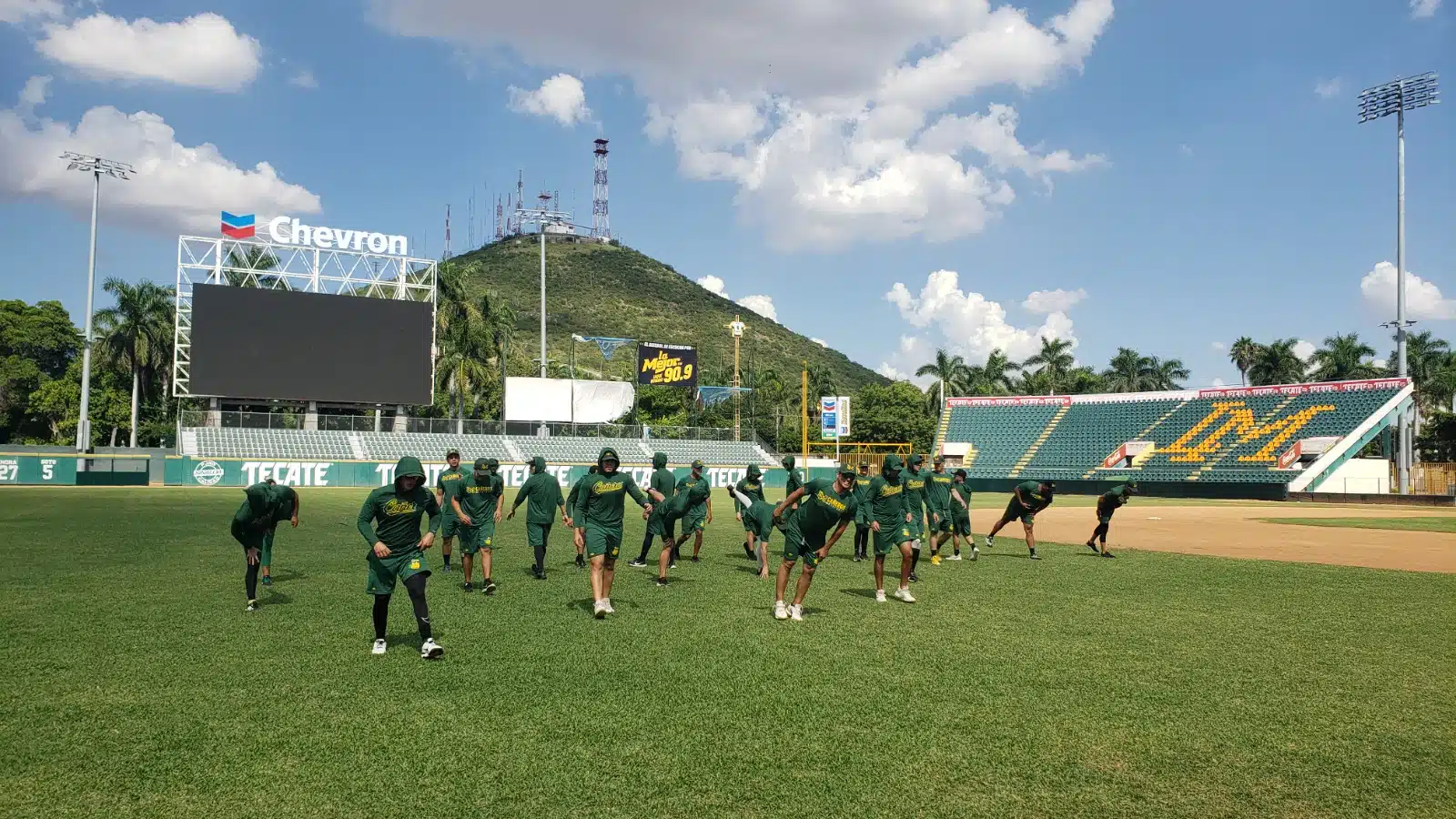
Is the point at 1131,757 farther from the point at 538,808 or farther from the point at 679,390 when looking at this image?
the point at 679,390

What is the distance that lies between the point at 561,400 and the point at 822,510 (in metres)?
55.8

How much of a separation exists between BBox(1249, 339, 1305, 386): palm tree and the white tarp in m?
64.9

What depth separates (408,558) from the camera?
9.34m

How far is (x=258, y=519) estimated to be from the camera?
11867 mm

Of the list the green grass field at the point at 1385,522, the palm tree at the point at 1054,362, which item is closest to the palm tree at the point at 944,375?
the palm tree at the point at 1054,362

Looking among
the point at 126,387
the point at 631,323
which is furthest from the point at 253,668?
the point at 631,323

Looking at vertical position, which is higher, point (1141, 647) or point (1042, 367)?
point (1042, 367)

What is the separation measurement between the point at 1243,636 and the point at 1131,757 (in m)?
5.53

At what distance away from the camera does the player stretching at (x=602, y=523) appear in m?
11.5

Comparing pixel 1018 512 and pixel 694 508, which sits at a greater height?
pixel 694 508

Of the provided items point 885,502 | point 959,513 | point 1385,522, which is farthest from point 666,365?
point 885,502

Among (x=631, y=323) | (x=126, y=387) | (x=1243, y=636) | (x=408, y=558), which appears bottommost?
(x=1243, y=636)

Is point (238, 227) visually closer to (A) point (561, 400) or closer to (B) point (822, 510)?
(A) point (561, 400)

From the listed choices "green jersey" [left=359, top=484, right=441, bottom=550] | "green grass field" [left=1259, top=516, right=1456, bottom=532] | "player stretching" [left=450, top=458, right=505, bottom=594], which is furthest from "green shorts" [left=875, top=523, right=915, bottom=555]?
"green grass field" [left=1259, top=516, right=1456, bottom=532]
